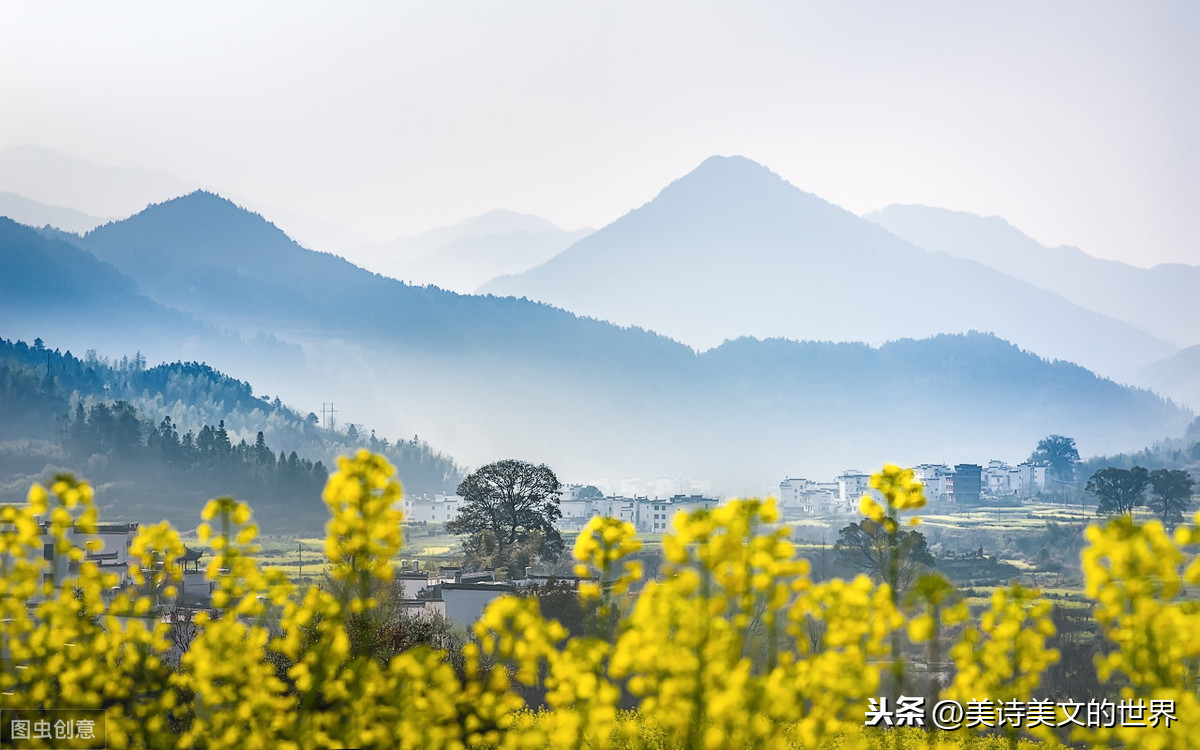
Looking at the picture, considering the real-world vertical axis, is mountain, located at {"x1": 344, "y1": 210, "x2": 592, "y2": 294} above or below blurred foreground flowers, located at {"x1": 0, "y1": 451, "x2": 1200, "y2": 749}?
above

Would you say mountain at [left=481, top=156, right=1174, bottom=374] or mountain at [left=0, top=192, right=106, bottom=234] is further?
mountain at [left=481, top=156, right=1174, bottom=374]

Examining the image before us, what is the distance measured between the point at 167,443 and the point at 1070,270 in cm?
13061

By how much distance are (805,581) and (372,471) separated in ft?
3.49

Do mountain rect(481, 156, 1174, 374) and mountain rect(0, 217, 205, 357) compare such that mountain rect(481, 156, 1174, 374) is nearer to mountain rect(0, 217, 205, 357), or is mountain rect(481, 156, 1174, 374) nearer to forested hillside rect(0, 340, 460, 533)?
mountain rect(0, 217, 205, 357)

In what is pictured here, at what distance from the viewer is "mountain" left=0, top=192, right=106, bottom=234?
80.5 m

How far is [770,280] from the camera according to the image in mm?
147750

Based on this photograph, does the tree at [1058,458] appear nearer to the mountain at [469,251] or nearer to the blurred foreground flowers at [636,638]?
the blurred foreground flowers at [636,638]

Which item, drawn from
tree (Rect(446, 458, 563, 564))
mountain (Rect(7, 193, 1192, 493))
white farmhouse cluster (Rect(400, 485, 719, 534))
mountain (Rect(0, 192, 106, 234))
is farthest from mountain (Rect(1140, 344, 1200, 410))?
mountain (Rect(0, 192, 106, 234))

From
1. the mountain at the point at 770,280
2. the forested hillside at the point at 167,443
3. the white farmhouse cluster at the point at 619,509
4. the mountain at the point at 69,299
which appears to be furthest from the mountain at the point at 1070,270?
the mountain at the point at 69,299

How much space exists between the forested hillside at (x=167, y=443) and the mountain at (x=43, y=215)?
27992 millimetres

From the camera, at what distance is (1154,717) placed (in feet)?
9.32

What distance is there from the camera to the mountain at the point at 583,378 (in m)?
85.5

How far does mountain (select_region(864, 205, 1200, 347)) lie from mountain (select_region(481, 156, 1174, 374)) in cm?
340

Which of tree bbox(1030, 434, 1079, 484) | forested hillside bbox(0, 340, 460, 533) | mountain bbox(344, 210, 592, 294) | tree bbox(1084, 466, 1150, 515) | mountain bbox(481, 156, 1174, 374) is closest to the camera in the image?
tree bbox(1084, 466, 1150, 515)
